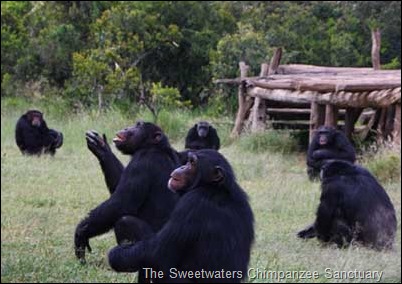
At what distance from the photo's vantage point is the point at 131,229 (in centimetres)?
610

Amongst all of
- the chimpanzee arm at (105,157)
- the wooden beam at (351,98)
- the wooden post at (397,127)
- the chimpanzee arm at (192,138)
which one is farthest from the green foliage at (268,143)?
the chimpanzee arm at (105,157)

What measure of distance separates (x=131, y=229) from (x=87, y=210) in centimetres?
405

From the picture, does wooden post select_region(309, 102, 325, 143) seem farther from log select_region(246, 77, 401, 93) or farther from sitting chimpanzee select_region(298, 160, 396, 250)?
sitting chimpanzee select_region(298, 160, 396, 250)

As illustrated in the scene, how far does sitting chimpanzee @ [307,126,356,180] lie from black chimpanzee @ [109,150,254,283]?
8.21 metres

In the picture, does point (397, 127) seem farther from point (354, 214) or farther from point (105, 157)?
point (105, 157)

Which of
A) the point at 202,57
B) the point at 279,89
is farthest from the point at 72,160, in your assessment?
the point at 202,57

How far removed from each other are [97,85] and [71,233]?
51.4 ft

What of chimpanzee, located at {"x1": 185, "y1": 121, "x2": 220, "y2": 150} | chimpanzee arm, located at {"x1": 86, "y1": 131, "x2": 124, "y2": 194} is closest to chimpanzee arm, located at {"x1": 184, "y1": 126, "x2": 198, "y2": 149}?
chimpanzee, located at {"x1": 185, "y1": 121, "x2": 220, "y2": 150}

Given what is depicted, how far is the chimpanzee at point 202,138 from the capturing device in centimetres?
1325

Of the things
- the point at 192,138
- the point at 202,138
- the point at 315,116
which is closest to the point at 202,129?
the point at 202,138

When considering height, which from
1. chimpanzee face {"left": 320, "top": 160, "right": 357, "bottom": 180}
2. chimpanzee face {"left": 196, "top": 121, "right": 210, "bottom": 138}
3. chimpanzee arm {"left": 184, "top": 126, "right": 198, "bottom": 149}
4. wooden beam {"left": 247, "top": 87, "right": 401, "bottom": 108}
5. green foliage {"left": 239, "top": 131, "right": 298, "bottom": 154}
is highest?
wooden beam {"left": 247, "top": 87, "right": 401, "bottom": 108}

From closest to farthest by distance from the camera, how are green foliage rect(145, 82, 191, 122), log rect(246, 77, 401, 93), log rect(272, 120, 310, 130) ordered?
1. log rect(246, 77, 401, 93)
2. log rect(272, 120, 310, 130)
3. green foliage rect(145, 82, 191, 122)

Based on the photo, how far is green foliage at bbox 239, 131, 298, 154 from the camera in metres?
17.8

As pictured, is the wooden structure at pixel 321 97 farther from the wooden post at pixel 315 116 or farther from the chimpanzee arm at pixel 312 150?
the chimpanzee arm at pixel 312 150
